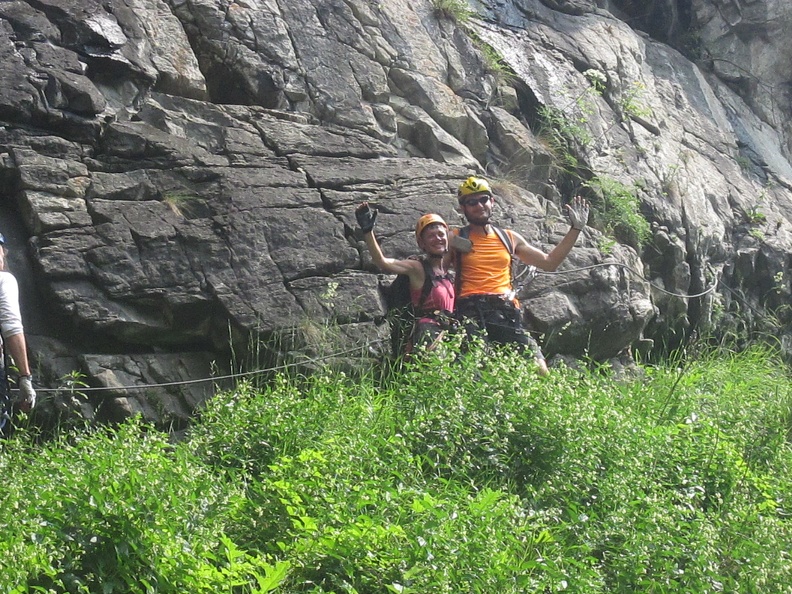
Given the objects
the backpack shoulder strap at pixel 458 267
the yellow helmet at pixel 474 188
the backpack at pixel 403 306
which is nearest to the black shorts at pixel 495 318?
the backpack shoulder strap at pixel 458 267

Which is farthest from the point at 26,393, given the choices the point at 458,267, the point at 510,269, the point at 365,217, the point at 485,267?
the point at 510,269

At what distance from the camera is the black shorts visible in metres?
8.37

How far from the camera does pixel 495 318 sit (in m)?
8.40

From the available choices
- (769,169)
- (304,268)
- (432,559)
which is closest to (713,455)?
(432,559)

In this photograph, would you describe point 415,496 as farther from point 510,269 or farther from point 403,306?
point 510,269

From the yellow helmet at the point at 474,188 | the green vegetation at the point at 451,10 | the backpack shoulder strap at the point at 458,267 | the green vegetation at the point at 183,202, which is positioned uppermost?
the green vegetation at the point at 451,10

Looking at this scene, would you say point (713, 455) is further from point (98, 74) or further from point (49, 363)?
point (98, 74)

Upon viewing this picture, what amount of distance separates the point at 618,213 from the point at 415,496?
21.9 feet

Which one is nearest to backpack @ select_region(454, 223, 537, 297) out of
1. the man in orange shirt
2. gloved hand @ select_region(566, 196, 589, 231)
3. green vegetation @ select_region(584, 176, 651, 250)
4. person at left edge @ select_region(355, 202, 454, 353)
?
the man in orange shirt

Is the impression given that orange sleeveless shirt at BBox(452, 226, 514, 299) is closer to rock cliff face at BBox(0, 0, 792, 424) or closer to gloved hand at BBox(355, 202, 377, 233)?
rock cliff face at BBox(0, 0, 792, 424)

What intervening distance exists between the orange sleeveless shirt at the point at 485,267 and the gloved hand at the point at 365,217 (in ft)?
2.74

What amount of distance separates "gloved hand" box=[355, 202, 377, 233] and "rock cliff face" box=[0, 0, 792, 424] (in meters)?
0.51

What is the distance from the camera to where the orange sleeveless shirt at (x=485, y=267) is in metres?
8.51

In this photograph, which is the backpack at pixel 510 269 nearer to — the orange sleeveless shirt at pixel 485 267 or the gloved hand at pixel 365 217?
the orange sleeveless shirt at pixel 485 267
